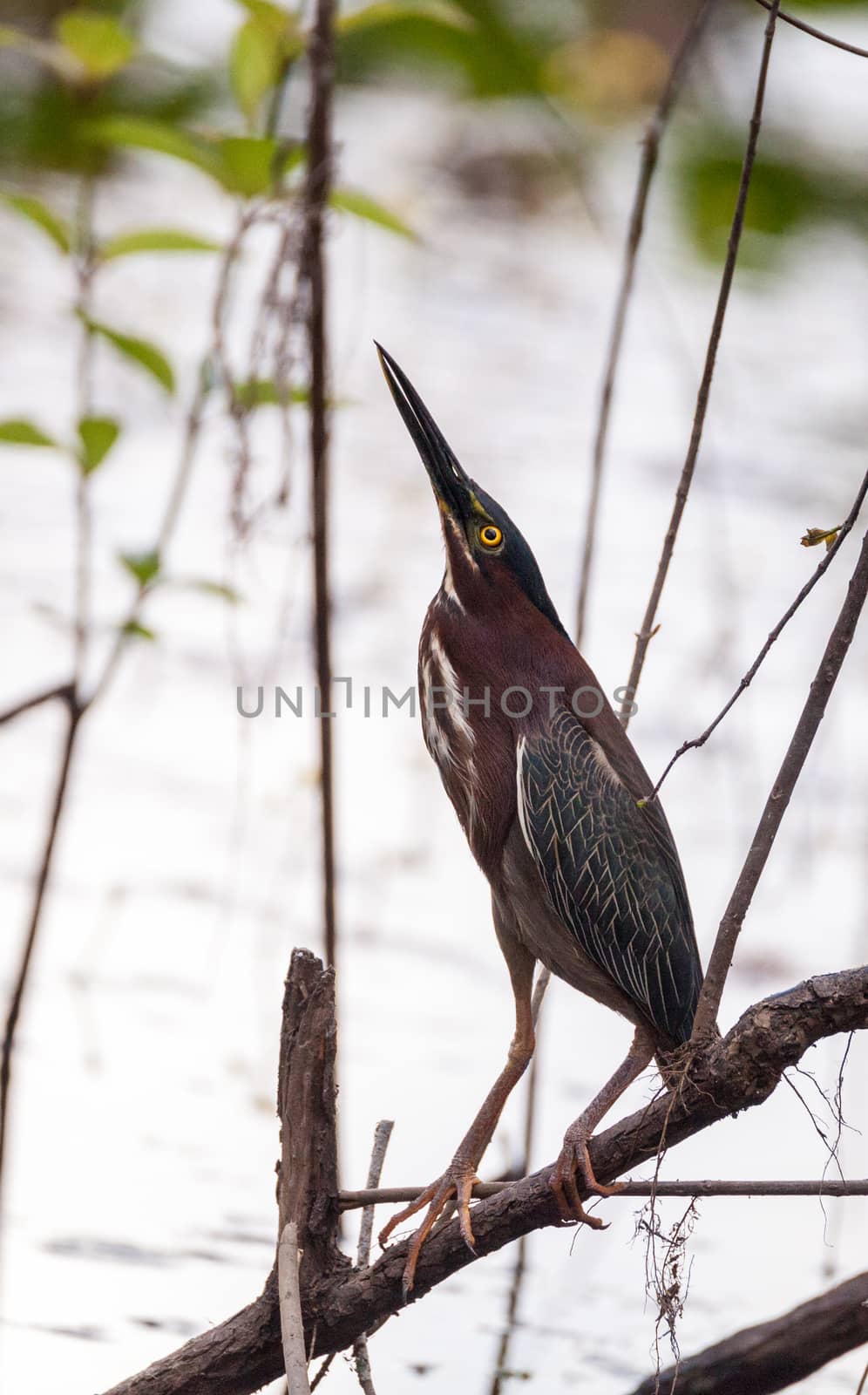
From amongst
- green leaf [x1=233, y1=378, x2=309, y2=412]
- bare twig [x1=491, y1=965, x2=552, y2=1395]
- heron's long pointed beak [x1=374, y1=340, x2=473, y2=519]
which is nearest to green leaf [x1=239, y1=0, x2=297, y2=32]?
green leaf [x1=233, y1=378, x2=309, y2=412]

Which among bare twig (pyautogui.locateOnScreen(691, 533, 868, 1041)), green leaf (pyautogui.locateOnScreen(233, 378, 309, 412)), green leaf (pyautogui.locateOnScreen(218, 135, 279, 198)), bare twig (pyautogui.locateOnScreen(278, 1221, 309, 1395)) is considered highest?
green leaf (pyautogui.locateOnScreen(218, 135, 279, 198))

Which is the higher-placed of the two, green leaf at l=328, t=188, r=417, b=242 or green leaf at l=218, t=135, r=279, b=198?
green leaf at l=218, t=135, r=279, b=198

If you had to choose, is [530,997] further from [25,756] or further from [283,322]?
[25,756]

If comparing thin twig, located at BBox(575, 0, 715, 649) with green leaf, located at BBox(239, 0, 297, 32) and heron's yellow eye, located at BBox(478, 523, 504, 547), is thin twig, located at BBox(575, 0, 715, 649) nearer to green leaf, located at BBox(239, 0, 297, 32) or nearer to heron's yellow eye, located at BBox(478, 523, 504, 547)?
heron's yellow eye, located at BBox(478, 523, 504, 547)

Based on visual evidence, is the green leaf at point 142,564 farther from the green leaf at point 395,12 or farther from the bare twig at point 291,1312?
the bare twig at point 291,1312

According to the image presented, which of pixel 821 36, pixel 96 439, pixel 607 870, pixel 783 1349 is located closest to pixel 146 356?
pixel 96 439

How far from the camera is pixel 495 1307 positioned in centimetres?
282

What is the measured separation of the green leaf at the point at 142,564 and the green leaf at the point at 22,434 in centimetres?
20

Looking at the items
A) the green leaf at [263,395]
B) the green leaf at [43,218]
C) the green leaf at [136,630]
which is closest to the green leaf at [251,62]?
the green leaf at [43,218]

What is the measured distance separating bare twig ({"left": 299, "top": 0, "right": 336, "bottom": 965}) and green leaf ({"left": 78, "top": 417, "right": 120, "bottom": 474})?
0.32 m

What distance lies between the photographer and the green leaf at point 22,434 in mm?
2275

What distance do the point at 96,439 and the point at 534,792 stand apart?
2.84ft

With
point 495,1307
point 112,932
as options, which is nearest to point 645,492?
point 112,932

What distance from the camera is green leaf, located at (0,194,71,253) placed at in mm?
2291
